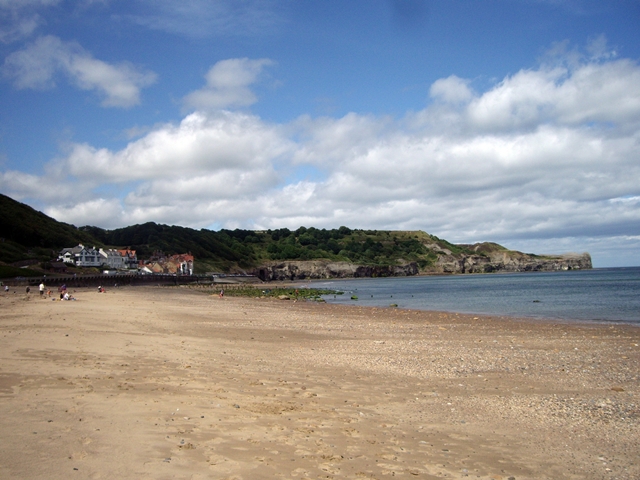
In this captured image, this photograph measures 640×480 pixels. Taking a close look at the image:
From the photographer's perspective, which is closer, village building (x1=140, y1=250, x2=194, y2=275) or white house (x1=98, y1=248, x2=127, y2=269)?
white house (x1=98, y1=248, x2=127, y2=269)

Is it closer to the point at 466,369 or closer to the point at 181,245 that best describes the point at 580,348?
the point at 466,369

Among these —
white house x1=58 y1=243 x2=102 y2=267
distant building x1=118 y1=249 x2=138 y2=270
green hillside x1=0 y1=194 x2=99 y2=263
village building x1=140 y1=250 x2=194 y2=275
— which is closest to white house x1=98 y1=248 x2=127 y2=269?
distant building x1=118 y1=249 x2=138 y2=270

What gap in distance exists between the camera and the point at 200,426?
7398 millimetres

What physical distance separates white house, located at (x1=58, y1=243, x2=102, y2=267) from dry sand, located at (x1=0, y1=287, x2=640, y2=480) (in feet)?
355

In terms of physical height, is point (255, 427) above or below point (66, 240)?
below

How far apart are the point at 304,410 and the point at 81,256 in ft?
407

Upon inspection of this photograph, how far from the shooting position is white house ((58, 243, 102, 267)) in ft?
370

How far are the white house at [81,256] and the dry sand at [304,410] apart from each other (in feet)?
355

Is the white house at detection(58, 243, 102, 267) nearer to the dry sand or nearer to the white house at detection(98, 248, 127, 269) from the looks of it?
the white house at detection(98, 248, 127, 269)

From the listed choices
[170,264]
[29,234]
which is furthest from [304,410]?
[170,264]

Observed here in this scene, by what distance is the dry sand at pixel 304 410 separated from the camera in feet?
20.5

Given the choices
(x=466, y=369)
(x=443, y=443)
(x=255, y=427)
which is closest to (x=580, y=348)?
(x=466, y=369)

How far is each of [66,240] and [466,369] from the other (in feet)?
458

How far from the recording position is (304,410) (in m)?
8.85
